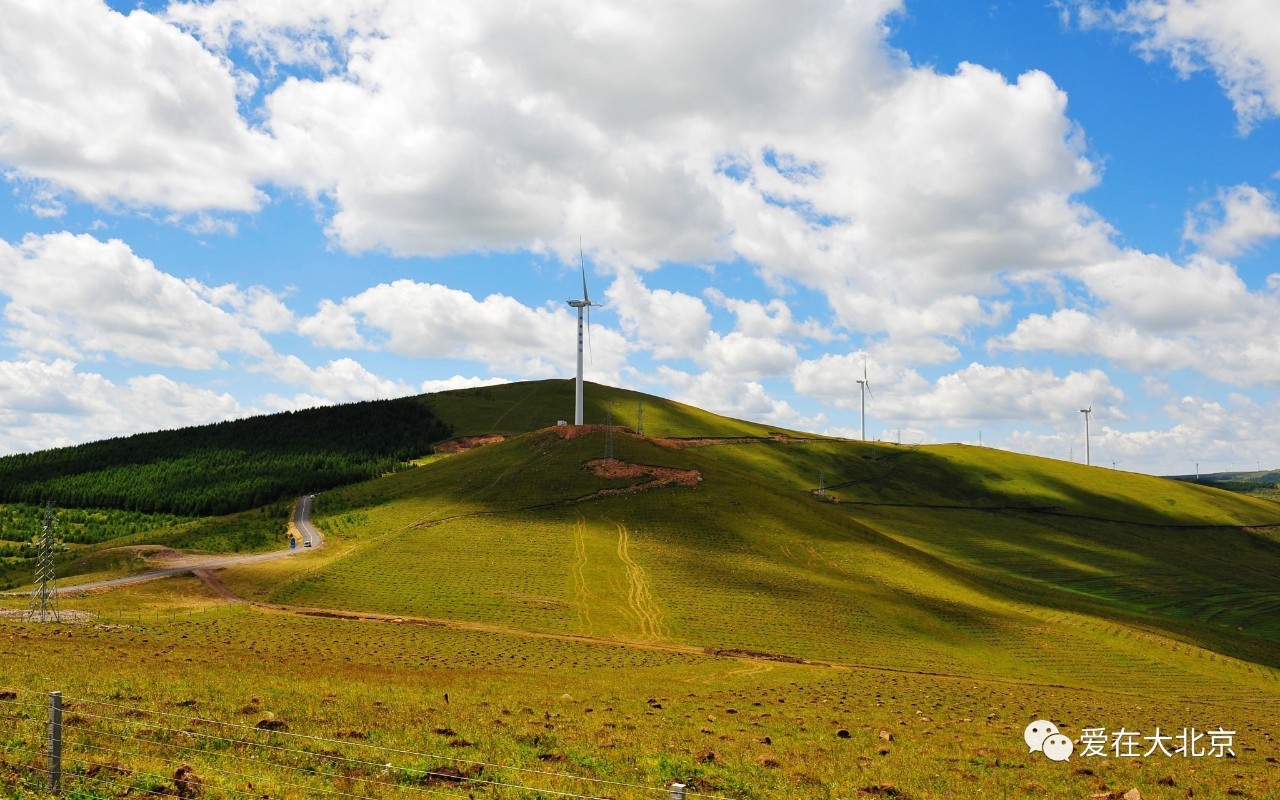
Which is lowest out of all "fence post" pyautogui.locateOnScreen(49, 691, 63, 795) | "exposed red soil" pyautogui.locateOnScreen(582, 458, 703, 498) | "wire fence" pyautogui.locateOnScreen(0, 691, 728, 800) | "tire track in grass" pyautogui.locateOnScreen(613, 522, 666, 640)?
"tire track in grass" pyautogui.locateOnScreen(613, 522, 666, 640)

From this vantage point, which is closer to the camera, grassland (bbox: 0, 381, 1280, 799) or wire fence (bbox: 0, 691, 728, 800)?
wire fence (bbox: 0, 691, 728, 800)

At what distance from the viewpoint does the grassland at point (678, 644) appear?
86.7 ft

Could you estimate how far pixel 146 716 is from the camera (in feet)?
79.3

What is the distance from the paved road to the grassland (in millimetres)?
2984

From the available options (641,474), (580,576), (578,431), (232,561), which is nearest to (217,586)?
(232,561)

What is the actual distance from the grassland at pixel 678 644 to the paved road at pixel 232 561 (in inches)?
117

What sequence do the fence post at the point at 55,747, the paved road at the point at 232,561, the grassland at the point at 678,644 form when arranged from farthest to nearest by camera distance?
1. the paved road at the point at 232,561
2. the grassland at the point at 678,644
3. the fence post at the point at 55,747

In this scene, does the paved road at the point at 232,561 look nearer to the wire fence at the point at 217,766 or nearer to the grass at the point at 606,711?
the grass at the point at 606,711

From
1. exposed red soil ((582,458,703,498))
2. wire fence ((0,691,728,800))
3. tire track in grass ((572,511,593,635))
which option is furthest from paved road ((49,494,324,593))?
wire fence ((0,691,728,800))

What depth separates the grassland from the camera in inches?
1041

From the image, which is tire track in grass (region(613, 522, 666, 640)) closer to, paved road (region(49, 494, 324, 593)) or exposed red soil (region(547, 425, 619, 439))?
paved road (region(49, 494, 324, 593))

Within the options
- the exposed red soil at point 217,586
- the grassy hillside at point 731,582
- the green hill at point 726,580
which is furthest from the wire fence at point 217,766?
the exposed red soil at point 217,586

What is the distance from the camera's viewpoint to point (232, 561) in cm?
9444

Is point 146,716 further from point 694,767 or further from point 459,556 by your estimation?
point 459,556
